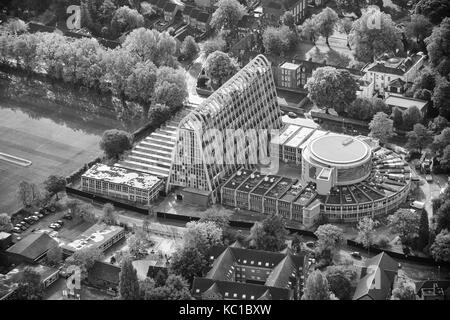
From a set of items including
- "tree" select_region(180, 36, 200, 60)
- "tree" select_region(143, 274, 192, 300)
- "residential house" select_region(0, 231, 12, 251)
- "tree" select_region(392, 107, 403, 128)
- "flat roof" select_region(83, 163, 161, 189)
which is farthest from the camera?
"tree" select_region(180, 36, 200, 60)

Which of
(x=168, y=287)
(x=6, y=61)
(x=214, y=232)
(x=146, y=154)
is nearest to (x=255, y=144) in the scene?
(x=146, y=154)

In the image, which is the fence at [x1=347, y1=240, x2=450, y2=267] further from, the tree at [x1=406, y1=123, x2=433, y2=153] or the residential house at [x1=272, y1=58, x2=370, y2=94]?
the residential house at [x1=272, y1=58, x2=370, y2=94]

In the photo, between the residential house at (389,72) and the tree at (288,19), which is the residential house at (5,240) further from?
the tree at (288,19)

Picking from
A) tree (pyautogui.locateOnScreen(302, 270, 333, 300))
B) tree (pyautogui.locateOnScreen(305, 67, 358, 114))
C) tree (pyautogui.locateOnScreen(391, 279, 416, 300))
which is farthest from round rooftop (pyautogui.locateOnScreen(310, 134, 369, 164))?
tree (pyautogui.locateOnScreen(302, 270, 333, 300))

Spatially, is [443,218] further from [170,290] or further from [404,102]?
[170,290]

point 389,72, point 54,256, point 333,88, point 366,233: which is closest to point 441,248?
point 366,233

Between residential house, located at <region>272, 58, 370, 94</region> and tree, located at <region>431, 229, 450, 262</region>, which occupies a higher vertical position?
residential house, located at <region>272, 58, 370, 94</region>

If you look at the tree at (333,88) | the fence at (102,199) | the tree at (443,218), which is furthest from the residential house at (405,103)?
the fence at (102,199)
